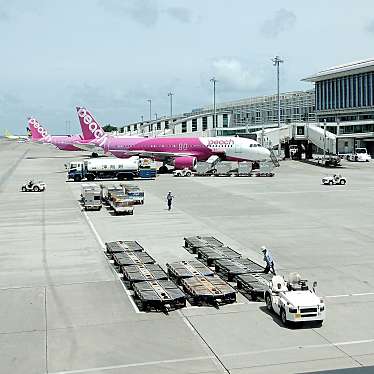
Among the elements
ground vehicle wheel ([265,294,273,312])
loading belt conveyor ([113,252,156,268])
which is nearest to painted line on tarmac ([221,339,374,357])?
ground vehicle wheel ([265,294,273,312])

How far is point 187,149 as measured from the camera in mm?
92062

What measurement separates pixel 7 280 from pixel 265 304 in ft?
40.2

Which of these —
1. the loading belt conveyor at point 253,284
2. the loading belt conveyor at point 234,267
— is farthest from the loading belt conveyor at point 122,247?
the loading belt conveyor at point 253,284

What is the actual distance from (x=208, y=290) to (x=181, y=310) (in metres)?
1.62

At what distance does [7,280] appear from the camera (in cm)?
2805

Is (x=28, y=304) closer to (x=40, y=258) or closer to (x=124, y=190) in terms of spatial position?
(x=40, y=258)

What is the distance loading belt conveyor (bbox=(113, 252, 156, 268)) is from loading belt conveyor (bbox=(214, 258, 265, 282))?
331cm

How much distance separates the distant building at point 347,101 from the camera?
126m

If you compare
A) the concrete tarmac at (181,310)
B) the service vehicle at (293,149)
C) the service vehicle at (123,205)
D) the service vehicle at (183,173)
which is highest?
the service vehicle at (293,149)

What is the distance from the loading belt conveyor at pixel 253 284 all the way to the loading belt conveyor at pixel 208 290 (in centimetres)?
91

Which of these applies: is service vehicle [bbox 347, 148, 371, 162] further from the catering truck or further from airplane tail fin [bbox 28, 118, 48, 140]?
airplane tail fin [bbox 28, 118, 48, 140]

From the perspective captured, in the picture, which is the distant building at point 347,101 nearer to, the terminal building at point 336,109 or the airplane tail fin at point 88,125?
the terminal building at point 336,109

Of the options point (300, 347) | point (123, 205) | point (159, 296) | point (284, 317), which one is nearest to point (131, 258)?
point (159, 296)

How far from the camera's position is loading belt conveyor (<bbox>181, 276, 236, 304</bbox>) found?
76.3ft
